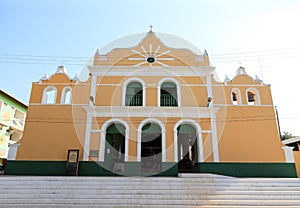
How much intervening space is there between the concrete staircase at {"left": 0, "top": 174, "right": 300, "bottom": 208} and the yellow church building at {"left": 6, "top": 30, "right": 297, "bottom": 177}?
3.26 metres

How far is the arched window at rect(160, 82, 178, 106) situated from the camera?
13.8 m

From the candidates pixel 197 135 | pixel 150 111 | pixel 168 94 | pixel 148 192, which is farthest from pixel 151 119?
pixel 148 192

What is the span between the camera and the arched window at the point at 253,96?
45.2 ft

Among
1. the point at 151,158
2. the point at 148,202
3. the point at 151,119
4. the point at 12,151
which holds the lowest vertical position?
the point at 148,202

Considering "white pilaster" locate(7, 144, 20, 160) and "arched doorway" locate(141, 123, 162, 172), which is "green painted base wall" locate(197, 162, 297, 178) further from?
"white pilaster" locate(7, 144, 20, 160)

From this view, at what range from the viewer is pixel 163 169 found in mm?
12078

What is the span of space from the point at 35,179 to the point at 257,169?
10.6 meters

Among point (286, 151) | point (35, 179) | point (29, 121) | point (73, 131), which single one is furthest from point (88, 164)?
point (286, 151)

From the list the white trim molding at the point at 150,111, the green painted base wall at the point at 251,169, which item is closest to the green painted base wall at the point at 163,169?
the green painted base wall at the point at 251,169

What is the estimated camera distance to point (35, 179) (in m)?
8.99

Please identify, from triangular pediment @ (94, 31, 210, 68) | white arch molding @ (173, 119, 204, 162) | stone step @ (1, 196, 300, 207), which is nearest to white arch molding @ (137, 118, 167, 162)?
white arch molding @ (173, 119, 204, 162)

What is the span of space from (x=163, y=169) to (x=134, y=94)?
15.2 feet

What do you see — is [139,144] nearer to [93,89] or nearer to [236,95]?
[93,89]

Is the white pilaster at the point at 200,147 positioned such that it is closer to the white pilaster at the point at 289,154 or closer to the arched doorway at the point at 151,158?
the arched doorway at the point at 151,158
